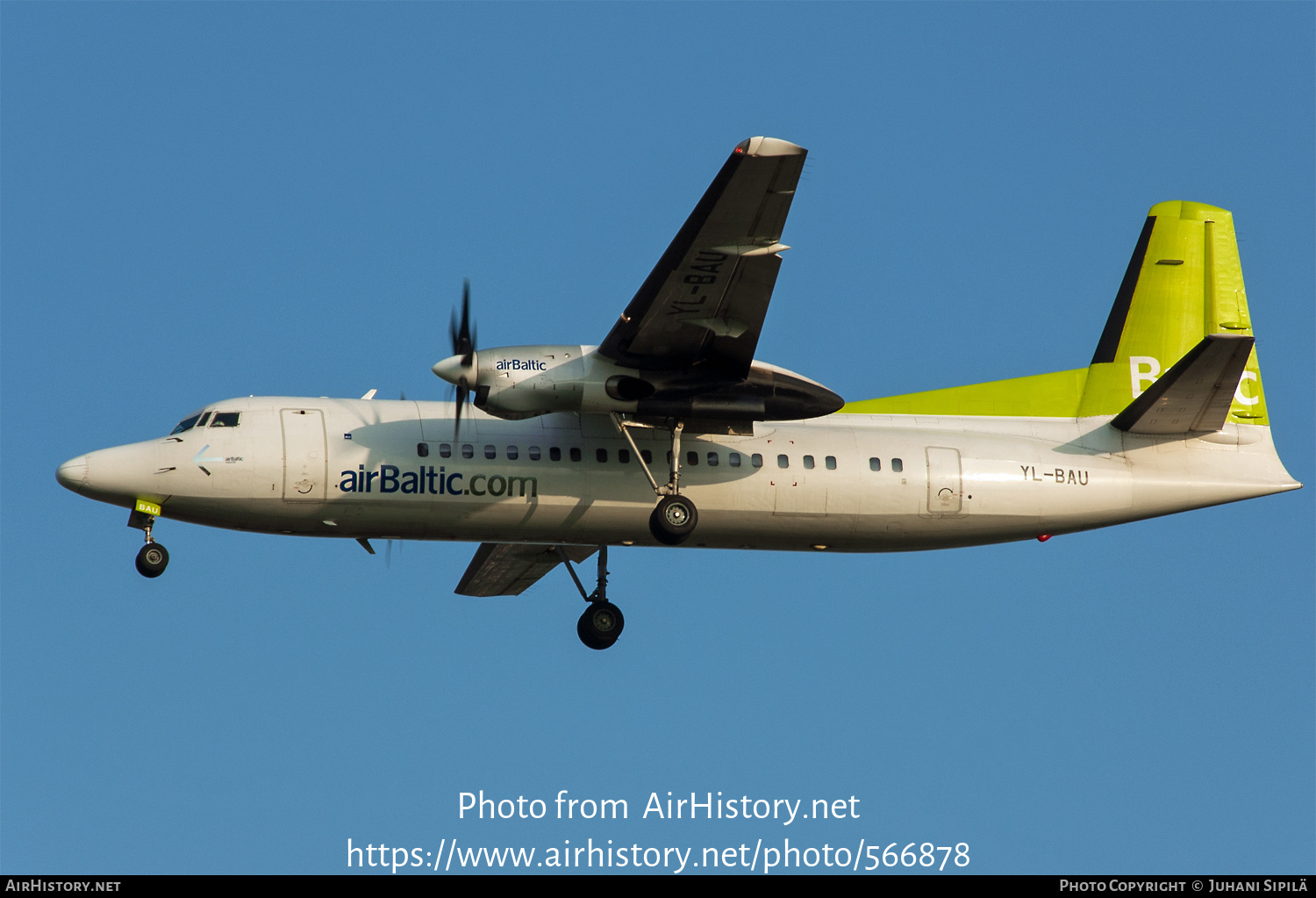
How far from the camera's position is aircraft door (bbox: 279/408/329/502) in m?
18.5

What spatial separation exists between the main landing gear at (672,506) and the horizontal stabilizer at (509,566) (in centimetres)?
324

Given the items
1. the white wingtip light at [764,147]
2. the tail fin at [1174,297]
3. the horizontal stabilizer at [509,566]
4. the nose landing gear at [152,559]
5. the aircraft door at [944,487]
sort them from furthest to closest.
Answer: the tail fin at [1174,297], the horizontal stabilizer at [509,566], the aircraft door at [944,487], the nose landing gear at [152,559], the white wingtip light at [764,147]

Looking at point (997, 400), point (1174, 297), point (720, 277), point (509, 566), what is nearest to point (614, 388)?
point (720, 277)

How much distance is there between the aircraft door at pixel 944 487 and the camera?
65.0 feet

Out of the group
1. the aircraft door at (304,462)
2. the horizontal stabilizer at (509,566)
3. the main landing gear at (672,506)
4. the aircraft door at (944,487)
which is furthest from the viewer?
the horizontal stabilizer at (509,566)

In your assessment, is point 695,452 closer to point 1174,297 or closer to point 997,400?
point 997,400

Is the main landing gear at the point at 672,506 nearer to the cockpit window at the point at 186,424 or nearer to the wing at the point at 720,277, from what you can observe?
the wing at the point at 720,277

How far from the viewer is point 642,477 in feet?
63.0

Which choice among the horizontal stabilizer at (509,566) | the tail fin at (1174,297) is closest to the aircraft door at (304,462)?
the horizontal stabilizer at (509,566)

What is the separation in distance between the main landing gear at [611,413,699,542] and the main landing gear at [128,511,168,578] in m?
5.70

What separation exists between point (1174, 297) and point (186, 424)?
1420 cm

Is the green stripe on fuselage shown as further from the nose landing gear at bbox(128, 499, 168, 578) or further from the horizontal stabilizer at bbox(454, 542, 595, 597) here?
the nose landing gear at bbox(128, 499, 168, 578)

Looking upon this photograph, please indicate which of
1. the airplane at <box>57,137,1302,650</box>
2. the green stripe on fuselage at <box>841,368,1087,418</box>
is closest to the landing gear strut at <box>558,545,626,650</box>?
the airplane at <box>57,137,1302,650</box>

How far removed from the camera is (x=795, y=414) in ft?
60.7
